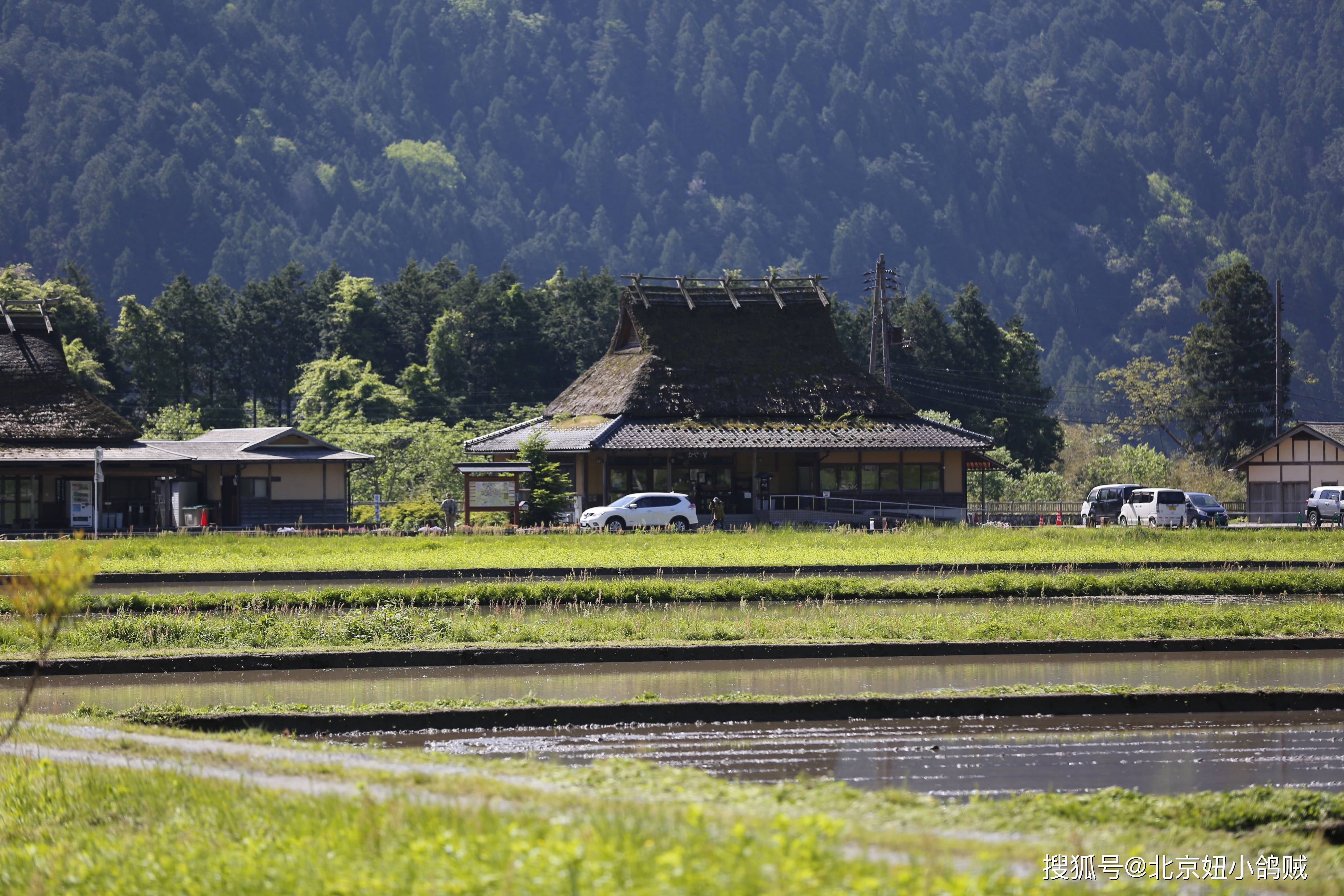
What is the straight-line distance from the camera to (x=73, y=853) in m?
6.61

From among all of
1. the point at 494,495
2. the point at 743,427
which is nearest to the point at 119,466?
the point at 494,495

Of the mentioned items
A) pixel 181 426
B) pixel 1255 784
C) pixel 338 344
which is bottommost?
pixel 1255 784

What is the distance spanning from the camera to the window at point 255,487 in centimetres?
4775

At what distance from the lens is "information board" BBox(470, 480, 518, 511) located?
141 feet

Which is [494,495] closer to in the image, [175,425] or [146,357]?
[175,425]

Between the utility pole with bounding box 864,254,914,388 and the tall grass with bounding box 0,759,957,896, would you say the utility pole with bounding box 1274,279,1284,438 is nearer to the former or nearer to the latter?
the utility pole with bounding box 864,254,914,388

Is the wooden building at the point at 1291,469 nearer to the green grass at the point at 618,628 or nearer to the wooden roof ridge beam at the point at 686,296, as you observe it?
the wooden roof ridge beam at the point at 686,296

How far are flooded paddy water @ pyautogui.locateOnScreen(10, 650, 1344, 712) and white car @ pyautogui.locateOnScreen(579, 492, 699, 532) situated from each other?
2539 centimetres

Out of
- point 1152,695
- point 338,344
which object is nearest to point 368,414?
point 338,344

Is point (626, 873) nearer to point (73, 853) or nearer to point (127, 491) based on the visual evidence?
point (73, 853)

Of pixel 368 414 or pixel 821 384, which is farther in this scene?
pixel 368 414

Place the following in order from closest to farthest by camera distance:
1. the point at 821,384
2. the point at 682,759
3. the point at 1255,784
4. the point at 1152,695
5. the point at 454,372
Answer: the point at 1255,784 → the point at 682,759 → the point at 1152,695 → the point at 821,384 → the point at 454,372

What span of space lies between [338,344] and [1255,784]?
82.8m

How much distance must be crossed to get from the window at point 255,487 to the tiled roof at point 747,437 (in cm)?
735
